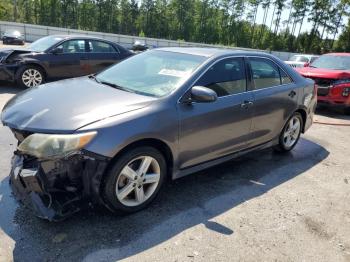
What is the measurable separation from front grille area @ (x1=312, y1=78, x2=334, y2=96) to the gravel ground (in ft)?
15.3

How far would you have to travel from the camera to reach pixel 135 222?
3.58 m

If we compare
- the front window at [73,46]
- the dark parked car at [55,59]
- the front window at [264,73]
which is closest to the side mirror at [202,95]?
the front window at [264,73]

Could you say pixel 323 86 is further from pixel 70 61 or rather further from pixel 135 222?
pixel 135 222

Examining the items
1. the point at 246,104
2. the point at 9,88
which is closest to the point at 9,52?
the point at 9,88

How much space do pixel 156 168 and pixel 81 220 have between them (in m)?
0.86

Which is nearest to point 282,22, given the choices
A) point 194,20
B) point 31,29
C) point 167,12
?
point 194,20

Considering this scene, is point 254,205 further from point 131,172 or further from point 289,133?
point 289,133

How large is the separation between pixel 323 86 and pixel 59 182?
7878 millimetres

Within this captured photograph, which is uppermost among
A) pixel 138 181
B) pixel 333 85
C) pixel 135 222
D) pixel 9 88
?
pixel 333 85

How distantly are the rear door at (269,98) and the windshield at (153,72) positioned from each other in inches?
36.9

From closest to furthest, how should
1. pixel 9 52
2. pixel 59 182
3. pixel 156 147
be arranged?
pixel 59 182 < pixel 156 147 < pixel 9 52

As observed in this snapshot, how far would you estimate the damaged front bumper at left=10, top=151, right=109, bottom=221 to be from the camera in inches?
126

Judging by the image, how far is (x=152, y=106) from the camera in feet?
12.2

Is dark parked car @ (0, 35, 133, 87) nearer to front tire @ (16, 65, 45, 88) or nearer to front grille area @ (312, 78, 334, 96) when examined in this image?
front tire @ (16, 65, 45, 88)
